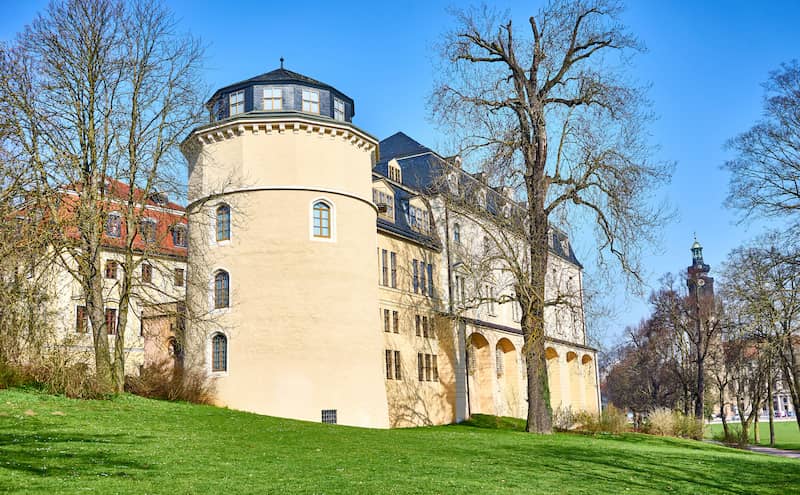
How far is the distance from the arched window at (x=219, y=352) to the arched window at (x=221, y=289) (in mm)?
1119

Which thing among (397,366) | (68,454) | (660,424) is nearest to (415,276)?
(397,366)

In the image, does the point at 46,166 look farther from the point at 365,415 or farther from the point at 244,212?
the point at 365,415

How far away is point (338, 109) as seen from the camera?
29.2 metres

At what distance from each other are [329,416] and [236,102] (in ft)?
40.2

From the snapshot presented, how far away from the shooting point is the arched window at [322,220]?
27.1m

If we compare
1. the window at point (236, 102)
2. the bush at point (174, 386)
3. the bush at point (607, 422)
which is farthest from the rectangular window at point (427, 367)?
the window at point (236, 102)

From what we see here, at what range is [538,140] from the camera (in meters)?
25.3

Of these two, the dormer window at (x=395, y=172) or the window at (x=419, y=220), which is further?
the dormer window at (x=395, y=172)

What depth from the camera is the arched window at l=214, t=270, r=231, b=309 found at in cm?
2681

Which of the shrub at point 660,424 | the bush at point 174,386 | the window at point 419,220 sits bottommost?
the shrub at point 660,424

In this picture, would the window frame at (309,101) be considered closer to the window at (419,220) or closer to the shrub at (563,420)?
the window at (419,220)

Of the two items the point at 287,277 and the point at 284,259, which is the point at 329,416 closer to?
the point at 287,277

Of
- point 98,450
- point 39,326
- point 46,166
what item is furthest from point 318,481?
point 46,166

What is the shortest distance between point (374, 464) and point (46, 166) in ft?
42.6
